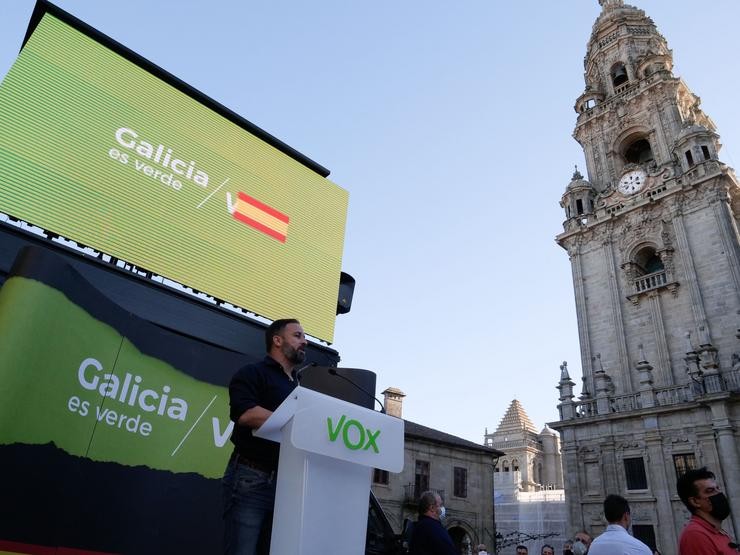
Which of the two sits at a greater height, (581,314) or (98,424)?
(581,314)

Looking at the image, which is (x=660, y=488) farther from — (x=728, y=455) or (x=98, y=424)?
(x=98, y=424)

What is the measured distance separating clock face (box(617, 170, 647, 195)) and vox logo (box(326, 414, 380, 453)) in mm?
30686

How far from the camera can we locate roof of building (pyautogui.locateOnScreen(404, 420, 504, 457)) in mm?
27469

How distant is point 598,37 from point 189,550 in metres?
41.7

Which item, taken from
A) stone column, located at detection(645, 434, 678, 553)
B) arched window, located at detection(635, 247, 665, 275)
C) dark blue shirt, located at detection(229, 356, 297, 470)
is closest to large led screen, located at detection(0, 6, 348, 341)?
dark blue shirt, located at detection(229, 356, 297, 470)

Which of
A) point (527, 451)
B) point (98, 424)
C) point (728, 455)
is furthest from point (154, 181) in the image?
point (527, 451)

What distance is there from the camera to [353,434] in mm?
2723

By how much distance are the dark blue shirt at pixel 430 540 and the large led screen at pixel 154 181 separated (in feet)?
16.2

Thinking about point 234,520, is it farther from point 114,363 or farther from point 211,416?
point 211,416

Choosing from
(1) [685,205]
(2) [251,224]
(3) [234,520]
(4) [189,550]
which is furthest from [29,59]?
(1) [685,205]

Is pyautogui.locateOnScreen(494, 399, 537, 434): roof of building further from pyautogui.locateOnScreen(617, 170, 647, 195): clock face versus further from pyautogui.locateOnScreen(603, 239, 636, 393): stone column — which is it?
pyautogui.locateOnScreen(617, 170, 647, 195): clock face

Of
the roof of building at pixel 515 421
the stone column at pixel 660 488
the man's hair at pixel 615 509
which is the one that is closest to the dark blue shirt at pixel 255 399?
the man's hair at pixel 615 509

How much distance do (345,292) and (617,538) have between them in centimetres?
789

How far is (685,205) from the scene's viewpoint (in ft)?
87.1
